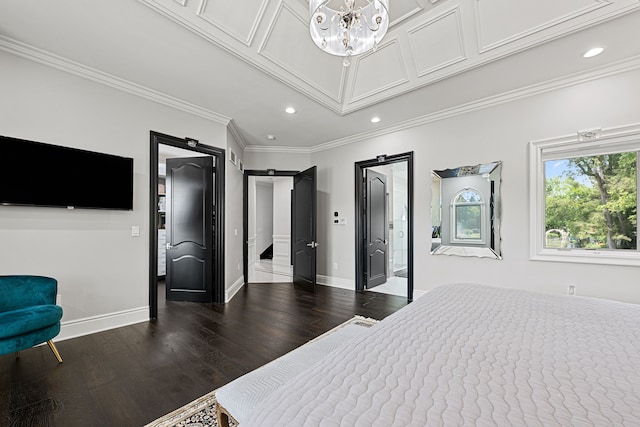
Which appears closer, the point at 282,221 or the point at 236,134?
the point at 236,134

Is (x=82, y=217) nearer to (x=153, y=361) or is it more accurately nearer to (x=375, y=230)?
(x=153, y=361)

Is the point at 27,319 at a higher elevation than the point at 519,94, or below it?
below

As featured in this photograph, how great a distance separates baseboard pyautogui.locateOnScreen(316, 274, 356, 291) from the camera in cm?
466

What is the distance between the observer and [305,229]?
4.96 meters

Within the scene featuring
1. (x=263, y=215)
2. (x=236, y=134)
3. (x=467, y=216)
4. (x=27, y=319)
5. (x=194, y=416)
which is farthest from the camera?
(x=263, y=215)

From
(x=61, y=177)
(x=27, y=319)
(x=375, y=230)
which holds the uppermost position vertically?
(x=61, y=177)

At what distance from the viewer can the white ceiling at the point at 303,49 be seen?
6.82ft

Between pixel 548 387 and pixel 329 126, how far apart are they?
399 centimetres

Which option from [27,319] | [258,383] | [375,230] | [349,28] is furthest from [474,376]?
[375,230]

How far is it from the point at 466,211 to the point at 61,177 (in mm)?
4650

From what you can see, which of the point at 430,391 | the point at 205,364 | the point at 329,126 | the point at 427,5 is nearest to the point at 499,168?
the point at 427,5

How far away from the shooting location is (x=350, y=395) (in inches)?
27.4

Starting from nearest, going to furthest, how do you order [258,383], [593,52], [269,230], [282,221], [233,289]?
1. [258,383]
2. [593,52]
3. [233,289]
4. [282,221]
5. [269,230]

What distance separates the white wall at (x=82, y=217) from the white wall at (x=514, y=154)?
344 cm
